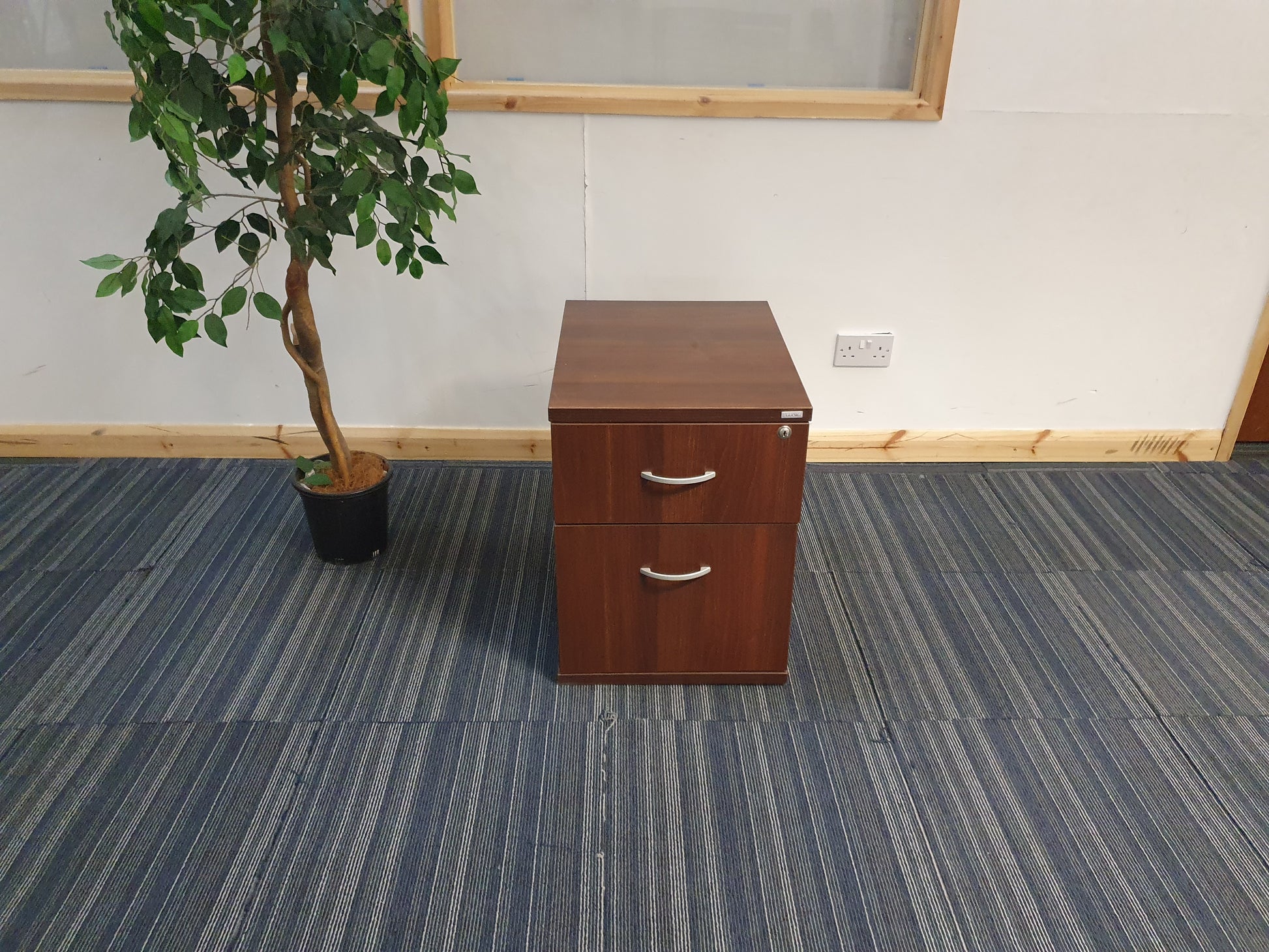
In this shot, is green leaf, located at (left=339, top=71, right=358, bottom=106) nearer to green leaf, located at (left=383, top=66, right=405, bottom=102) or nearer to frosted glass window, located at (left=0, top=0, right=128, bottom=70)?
green leaf, located at (left=383, top=66, right=405, bottom=102)

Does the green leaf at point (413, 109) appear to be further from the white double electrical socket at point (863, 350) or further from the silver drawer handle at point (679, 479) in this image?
the white double electrical socket at point (863, 350)

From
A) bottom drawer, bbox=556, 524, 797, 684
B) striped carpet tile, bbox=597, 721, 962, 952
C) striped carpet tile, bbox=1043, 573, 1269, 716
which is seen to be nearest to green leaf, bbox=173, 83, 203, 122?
bottom drawer, bbox=556, 524, 797, 684

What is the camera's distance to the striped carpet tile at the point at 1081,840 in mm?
1254

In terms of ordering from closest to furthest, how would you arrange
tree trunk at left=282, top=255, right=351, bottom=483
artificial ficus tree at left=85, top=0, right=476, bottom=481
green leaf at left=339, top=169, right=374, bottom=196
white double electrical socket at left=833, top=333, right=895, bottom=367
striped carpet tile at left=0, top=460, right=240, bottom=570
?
artificial ficus tree at left=85, top=0, right=476, bottom=481, green leaf at left=339, top=169, right=374, bottom=196, tree trunk at left=282, top=255, right=351, bottom=483, striped carpet tile at left=0, top=460, right=240, bottom=570, white double electrical socket at left=833, top=333, right=895, bottom=367

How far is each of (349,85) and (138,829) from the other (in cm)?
120

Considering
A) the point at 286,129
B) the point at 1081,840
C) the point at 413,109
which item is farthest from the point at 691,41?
the point at 1081,840

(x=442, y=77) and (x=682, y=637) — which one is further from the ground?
(x=442, y=77)

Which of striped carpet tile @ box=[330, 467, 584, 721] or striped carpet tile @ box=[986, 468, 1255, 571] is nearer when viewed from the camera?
striped carpet tile @ box=[330, 467, 584, 721]

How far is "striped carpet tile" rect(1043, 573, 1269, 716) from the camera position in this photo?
167cm

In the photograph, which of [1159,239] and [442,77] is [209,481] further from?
[1159,239]

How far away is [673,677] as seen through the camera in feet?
5.44

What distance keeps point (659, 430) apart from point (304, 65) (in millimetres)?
840

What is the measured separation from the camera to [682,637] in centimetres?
162

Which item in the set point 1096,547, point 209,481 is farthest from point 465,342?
point 1096,547
